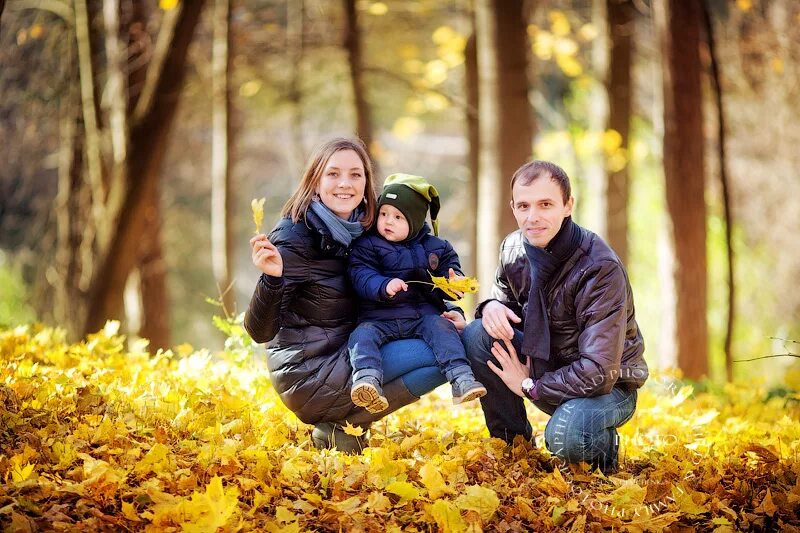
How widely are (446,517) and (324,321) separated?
4.28ft

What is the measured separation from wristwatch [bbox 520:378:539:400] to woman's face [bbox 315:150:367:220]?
123cm

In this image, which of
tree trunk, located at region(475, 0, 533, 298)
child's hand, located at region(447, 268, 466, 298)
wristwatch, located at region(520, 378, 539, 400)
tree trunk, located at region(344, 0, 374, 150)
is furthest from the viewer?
tree trunk, located at region(344, 0, 374, 150)

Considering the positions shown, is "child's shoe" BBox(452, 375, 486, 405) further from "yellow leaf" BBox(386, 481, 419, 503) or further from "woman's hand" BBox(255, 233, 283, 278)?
"woman's hand" BBox(255, 233, 283, 278)

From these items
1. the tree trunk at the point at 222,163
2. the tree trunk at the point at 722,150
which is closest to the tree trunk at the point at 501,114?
the tree trunk at the point at 722,150

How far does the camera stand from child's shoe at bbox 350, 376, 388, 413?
12.1 ft

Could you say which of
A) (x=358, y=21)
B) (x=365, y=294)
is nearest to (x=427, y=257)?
(x=365, y=294)

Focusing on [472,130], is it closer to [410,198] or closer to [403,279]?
[410,198]

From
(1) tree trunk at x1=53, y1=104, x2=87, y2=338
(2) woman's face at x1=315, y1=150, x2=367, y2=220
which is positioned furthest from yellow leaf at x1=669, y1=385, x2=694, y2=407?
(1) tree trunk at x1=53, y1=104, x2=87, y2=338

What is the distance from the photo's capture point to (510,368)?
4.03m

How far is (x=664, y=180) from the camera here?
7.68m

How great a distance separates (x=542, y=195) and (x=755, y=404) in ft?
10.3

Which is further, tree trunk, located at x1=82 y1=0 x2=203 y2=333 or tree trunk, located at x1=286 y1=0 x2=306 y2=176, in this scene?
tree trunk, located at x1=286 y1=0 x2=306 y2=176

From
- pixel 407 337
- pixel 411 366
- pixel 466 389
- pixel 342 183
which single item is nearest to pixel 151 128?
pixel 342 183

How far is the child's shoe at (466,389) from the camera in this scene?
369 centimetres
